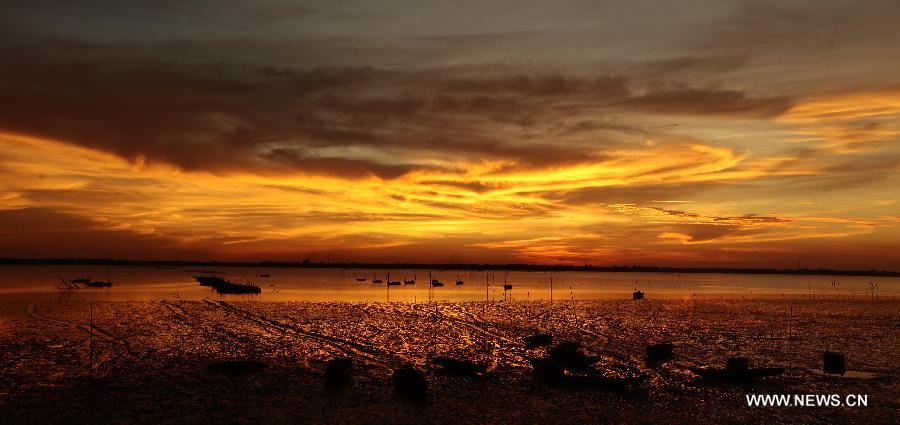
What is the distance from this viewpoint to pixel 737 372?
3278 cm

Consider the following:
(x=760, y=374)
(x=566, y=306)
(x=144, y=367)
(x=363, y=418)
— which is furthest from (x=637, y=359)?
(x=566, y=306)

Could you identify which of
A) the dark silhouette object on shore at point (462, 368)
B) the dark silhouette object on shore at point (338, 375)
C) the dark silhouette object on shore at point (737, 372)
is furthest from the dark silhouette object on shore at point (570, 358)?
the dark silhouette object on shore at point (338, 375)

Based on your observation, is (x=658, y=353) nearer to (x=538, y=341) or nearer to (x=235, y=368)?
(x=538, y=341)

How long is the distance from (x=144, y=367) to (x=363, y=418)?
16.6 m

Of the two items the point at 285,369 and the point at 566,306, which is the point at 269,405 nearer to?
the point at 285,369

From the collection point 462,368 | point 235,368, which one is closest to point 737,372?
point 462,368

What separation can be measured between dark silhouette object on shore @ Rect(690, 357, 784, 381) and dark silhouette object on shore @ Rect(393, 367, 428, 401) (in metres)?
16.0

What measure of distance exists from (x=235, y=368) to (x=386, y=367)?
852 centimetres

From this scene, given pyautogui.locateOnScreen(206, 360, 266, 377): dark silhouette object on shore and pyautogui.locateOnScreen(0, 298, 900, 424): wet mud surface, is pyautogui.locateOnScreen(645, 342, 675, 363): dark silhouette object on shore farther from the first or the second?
pyautogui.locateOnScreen(206, 360, 266, 377): dark silhouette object on shore

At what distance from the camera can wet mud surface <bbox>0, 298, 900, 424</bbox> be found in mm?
26203

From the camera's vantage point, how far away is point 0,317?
5828 centimetres

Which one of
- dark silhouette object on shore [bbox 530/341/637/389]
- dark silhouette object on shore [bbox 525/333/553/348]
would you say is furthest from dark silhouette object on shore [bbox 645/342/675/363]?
dark silhouette object on shore [bbox 525/333/553/348]

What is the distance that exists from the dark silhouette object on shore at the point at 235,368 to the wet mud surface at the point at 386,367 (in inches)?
3.1

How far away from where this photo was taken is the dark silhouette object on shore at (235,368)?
32809 mm
